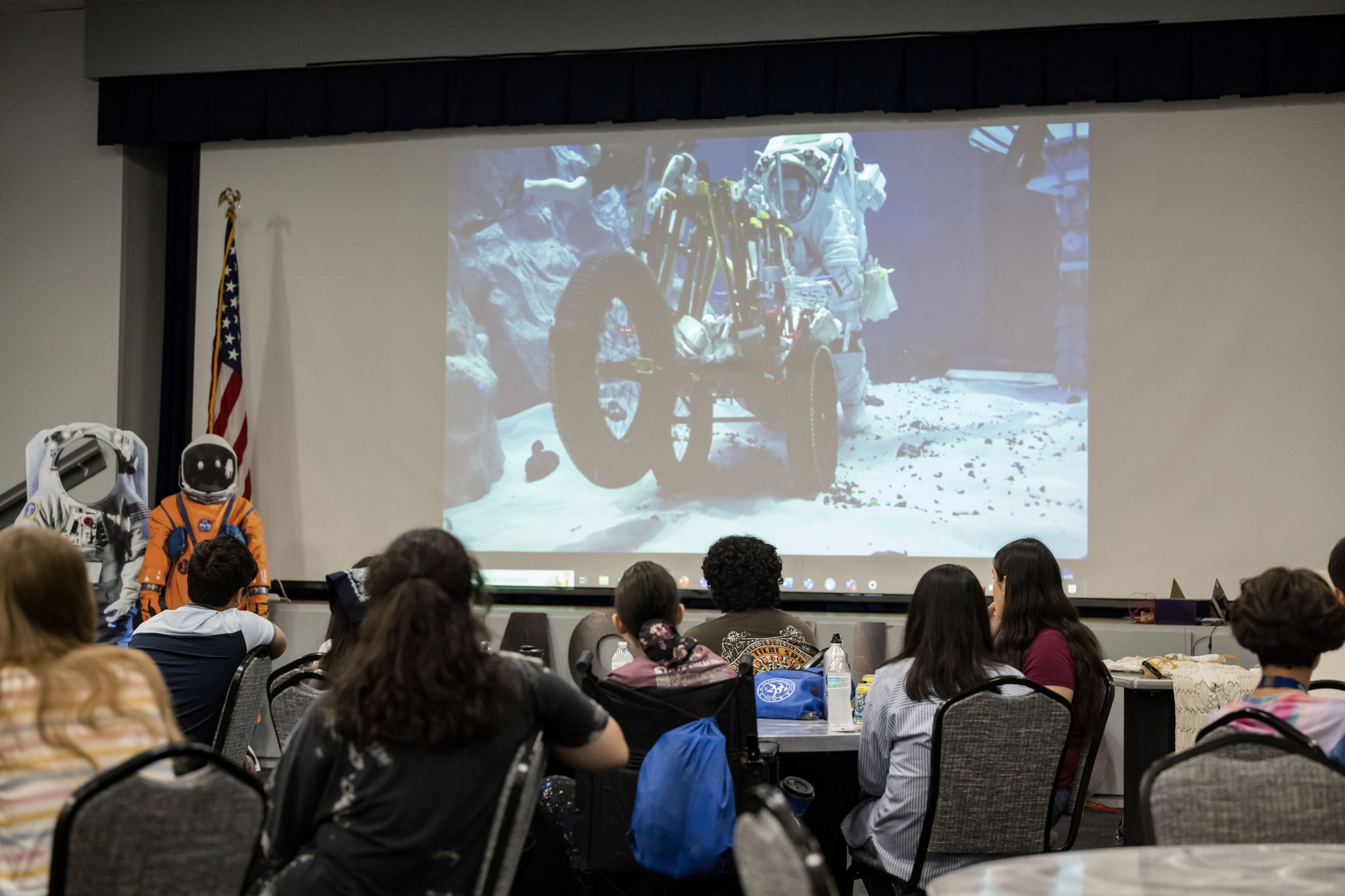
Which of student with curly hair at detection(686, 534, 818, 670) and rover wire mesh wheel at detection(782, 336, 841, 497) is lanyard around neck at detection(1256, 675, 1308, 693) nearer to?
student with curly hair at detection(686, 534, 818, 670)

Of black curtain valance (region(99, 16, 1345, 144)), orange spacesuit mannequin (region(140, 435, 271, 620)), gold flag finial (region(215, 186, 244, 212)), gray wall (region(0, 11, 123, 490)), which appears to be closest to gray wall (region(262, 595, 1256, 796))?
orange spacesuit mannequin (region(140, 435, 271, 620))

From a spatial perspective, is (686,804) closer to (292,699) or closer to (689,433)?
(292,699)

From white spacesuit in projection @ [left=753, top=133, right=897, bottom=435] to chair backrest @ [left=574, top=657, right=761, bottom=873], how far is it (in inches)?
137

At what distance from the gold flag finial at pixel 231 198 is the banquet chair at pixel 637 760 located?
490 cm

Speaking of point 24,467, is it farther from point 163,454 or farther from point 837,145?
point 837,145

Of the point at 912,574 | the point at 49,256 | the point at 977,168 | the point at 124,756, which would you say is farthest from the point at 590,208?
the point at 124,756

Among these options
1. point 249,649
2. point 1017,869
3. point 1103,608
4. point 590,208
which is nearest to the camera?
point 1017,869

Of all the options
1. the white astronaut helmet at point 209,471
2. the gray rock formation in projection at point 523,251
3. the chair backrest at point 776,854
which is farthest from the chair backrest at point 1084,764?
the white astronaut helmet at point 209,471

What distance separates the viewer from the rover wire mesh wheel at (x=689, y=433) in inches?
236

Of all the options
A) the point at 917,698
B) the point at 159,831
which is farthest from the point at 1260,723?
the point at 159,831

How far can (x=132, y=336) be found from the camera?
6.78 metres

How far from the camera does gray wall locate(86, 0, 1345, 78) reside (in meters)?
5.73

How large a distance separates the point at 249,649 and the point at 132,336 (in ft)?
14.2

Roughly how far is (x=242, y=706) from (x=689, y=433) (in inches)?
133
